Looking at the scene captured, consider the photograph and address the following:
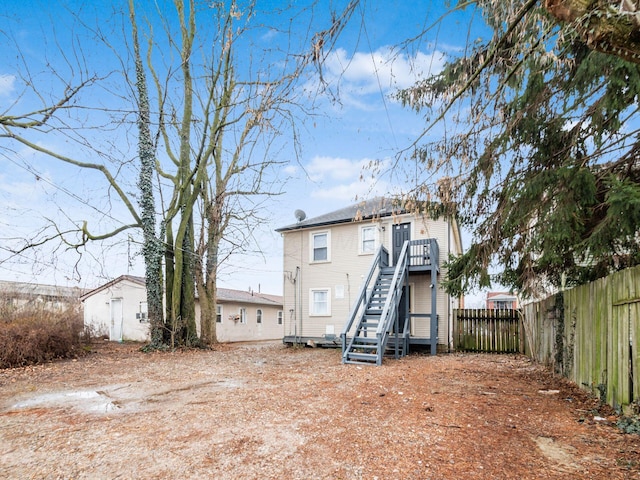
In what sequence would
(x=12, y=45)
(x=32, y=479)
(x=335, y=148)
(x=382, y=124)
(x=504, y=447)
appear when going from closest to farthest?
(x=32, y=479)
(x=504, y=447)
(x=382, y=124)
(x=335, y=148)
(x=12, y=45)

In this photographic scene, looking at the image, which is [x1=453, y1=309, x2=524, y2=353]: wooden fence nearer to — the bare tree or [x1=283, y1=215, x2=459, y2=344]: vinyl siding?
[x1=283, y1=215, x2=459, y2=344]: vinyl siding

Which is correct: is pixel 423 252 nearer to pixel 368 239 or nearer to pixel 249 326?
pixel 368 239

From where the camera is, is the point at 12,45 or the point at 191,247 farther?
the point at 191,247

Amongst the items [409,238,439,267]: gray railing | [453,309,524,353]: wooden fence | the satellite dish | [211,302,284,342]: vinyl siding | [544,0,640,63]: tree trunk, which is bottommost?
[211,302,284,342]: vinyl siding

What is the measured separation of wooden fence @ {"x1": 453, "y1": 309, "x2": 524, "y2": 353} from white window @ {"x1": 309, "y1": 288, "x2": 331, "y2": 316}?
15.9 feet

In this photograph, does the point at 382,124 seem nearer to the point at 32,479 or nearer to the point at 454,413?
the point at 454,413

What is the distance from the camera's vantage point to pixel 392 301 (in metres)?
10.7

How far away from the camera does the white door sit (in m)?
20.6

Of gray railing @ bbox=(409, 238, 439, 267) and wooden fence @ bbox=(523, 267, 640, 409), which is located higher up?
gray railing @ bbox=(409, 238, 439, 267)

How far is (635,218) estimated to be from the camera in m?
4.42

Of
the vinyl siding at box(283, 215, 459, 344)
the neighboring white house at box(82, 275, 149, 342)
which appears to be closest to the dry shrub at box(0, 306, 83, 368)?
the vinyl siding at box(283, 215, 459, 344)

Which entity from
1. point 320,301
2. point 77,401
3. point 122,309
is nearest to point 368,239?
point 320,301

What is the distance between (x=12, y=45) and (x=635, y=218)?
10.0 m

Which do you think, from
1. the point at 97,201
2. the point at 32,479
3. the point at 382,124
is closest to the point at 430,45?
the point at 382,124
